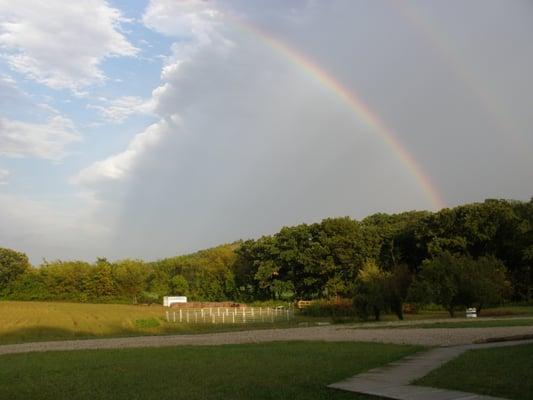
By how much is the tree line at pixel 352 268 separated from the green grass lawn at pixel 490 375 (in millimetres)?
24155

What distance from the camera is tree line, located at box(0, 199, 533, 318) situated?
38219 mm

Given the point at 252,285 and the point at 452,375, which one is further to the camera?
the point at 252,285

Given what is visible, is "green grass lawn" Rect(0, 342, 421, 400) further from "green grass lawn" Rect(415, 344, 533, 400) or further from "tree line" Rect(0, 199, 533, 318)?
"tree line" Rect(0, 199, 533, 318)

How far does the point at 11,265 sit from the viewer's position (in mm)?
107000

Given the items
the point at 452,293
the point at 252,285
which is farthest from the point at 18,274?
the point at 452,293

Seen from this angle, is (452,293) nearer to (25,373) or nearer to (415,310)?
(415,310)

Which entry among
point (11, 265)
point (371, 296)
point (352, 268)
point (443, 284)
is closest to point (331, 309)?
point (371, 296)

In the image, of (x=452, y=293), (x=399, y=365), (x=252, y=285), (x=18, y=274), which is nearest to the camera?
(x=399, y=365)

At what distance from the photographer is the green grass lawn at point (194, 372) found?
32.4ft

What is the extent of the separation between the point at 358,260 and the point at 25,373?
60.8 m

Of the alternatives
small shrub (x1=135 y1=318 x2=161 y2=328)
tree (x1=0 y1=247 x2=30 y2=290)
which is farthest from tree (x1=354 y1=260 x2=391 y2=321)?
tree (x1=0 y1=247 x2=30 y2=290)

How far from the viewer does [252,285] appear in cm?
8938

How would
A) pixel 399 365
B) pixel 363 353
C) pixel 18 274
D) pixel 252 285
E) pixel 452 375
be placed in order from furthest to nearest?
pixel 18 274
pixel 252 285
pixel 363 353
pixel 399 365
pixel 452 375

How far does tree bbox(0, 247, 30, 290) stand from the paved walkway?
3871 inches
